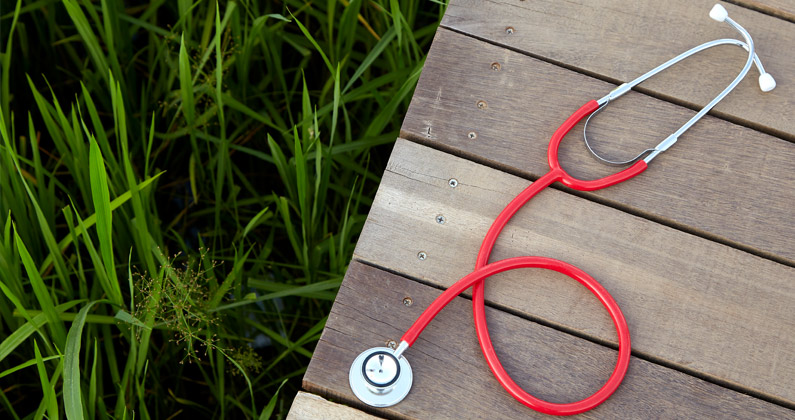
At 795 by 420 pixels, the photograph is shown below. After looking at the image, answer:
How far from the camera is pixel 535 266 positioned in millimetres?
1344

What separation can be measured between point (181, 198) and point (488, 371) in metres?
1.14

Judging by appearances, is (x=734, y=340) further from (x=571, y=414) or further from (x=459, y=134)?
(x=459, y=134)

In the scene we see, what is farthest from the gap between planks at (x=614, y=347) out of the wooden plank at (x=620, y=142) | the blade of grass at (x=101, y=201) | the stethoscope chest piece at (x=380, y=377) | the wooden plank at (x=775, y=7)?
the wooden plank at (x=775, y=7)

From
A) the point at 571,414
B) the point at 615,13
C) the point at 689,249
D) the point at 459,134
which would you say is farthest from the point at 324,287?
the point at 615,13

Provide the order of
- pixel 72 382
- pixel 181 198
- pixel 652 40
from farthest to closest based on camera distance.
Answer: pixel 181 198 < pixel 652 40 < pixel 72 382

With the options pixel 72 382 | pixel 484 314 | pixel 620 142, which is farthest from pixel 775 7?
pixel 72 382

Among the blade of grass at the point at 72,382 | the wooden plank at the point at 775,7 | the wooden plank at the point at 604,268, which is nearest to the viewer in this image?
the blade of grass at the point at 72,382

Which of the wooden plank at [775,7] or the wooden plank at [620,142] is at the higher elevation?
the wooden plank at [775,7]

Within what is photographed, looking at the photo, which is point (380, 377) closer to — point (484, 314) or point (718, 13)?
point (484, 314)

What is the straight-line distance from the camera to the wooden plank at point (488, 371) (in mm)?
1256

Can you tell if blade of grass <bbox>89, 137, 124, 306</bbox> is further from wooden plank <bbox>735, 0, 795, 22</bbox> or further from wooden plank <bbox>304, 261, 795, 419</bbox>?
wooden plank <bbox>735, 0, 795, 22</bbox>

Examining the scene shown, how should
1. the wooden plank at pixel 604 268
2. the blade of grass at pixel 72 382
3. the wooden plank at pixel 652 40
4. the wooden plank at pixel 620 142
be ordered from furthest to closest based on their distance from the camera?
1. the wooden plank at pixel 652 40
2. the wooden plank at pixel 620 142
3. the wooden plank at pixel 604 268
4. the blade of grass at pixel 72 382

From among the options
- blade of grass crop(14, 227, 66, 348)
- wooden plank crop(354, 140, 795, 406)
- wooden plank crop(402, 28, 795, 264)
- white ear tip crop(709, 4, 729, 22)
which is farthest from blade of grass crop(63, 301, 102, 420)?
white ear tip crop(709, 4, 729, 22)

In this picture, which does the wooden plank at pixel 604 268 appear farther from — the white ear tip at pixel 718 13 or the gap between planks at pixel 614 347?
the white ear tip at pixel 718 13
